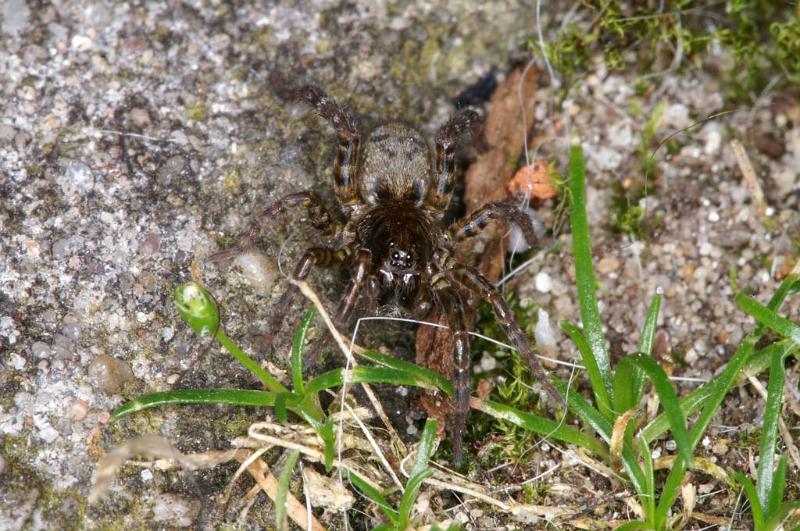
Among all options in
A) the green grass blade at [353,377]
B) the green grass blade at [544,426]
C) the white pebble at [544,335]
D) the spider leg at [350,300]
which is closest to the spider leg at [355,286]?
the spider leg at [350,300]

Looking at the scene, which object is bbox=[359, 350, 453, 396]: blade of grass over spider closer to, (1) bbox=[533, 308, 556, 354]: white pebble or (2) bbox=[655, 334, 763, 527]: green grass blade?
(1) bbox=[533, 308, 556, 354]: white pebble

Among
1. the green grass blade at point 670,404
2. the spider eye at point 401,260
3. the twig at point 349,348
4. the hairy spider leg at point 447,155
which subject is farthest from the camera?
the hairy spider leg at point 447,155

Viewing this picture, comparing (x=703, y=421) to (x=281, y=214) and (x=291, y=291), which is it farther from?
(x=281, y=214)

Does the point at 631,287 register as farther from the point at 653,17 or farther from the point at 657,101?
the point at 653,17

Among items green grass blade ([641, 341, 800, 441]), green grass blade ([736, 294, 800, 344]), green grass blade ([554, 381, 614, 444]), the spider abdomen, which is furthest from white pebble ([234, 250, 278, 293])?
green grass blade ([736, 294, 800, 344])

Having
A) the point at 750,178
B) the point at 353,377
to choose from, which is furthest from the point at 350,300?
the point at 750,178

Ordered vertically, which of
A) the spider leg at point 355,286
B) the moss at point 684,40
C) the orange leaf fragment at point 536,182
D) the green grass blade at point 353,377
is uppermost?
the moss at point 684,40

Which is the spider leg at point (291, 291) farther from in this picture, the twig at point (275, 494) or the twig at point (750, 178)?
the twig at point (750, 178)
